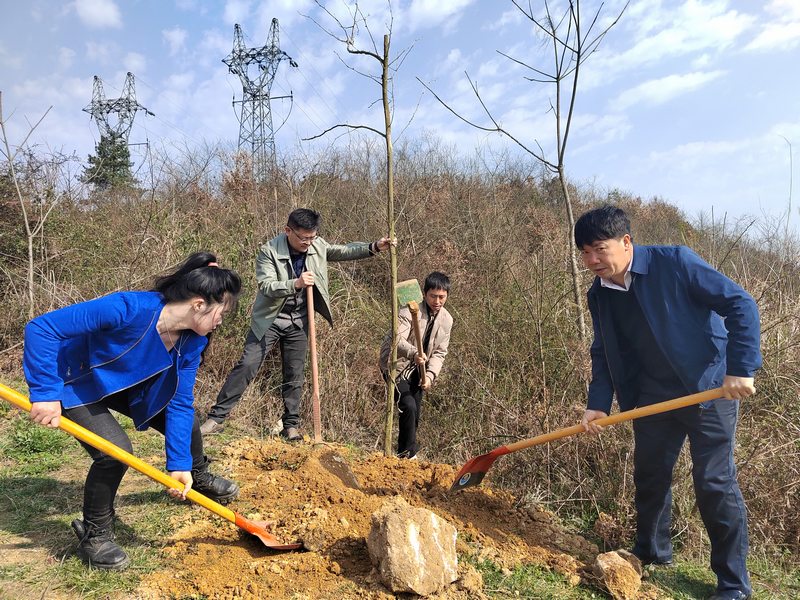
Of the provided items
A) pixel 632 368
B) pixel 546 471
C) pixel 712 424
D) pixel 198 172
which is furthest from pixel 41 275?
pixel 712 424

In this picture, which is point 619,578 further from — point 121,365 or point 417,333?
point 121,365

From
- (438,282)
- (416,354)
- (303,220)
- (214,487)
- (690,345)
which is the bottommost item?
(214,487)

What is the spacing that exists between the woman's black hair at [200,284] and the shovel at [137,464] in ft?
2.21

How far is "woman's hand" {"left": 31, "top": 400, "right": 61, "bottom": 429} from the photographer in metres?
2.21

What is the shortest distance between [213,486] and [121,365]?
107cm

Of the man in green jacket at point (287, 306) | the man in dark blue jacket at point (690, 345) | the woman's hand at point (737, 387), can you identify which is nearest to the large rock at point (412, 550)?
the man in dark blue jacket at point (690, 345)

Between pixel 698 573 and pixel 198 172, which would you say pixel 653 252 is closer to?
pixel 698 573

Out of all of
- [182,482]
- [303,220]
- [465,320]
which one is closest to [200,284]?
[182,482]

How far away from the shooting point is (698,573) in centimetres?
299

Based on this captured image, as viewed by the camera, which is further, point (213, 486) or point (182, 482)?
point (213, 486)

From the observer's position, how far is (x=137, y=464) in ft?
7.70

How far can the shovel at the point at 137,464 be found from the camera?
86.2 inches

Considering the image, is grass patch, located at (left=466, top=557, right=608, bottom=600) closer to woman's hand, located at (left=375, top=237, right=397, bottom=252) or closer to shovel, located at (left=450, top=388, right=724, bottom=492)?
shovel, located at (left=450, top=388, right=724, bottom=492)

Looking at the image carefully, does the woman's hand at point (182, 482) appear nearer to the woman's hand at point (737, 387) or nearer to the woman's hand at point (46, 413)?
the woman's hand at point (46, 413)
